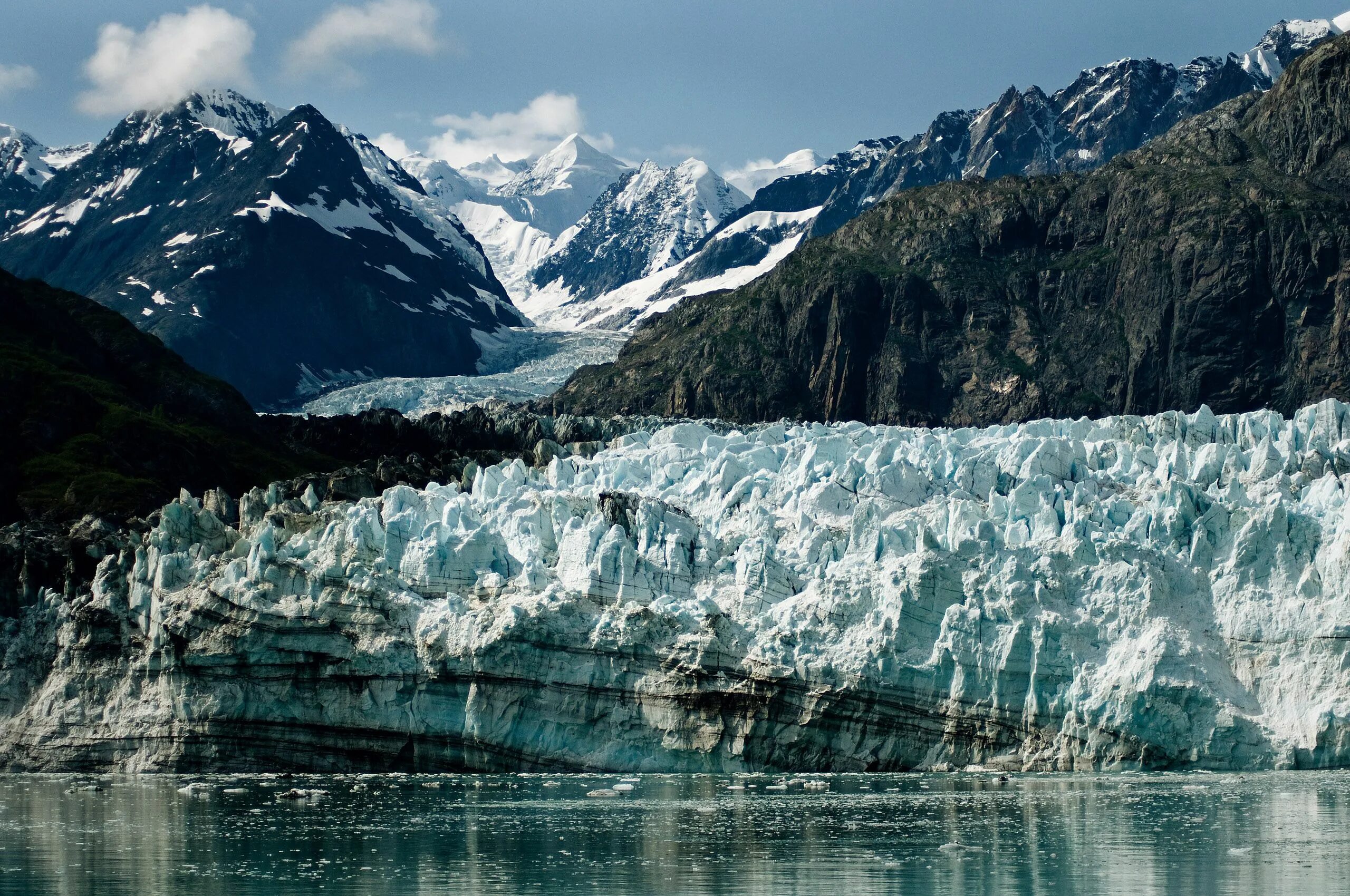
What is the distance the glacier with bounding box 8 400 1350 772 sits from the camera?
63.4 metres

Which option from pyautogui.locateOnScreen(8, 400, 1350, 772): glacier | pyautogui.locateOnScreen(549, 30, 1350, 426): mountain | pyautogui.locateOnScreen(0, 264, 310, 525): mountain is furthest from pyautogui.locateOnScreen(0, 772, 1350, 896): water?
pyautogui.locateOnScreen(549, 30, 1350, 426): mountain

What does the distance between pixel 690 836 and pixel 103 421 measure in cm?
8715

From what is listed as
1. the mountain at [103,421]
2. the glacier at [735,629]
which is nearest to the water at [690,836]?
the glacier at [735,629]

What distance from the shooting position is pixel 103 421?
130375 mm

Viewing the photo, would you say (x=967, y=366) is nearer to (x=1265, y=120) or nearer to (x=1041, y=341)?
(x=1041, y=341)

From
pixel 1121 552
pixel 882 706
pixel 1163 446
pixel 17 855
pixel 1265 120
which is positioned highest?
pixel 1265 120

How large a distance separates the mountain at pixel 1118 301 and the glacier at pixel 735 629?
10135 cm

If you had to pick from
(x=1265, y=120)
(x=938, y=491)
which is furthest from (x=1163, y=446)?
(x=1265, y=120)

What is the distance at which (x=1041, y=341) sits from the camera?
187125 mm

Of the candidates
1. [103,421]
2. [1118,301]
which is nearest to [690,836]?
[103,421]

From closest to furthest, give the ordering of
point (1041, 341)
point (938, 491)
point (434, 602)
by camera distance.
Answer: point (434, 602) < point (938, 491) < point (1041, 341)

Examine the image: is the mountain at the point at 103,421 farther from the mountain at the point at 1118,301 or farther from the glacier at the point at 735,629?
the mountain at the point at 1118,301

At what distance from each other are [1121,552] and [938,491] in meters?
11.0

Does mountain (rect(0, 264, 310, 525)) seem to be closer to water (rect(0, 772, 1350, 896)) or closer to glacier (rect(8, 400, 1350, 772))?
glacier (rect(8, 400, 1350, 772))
